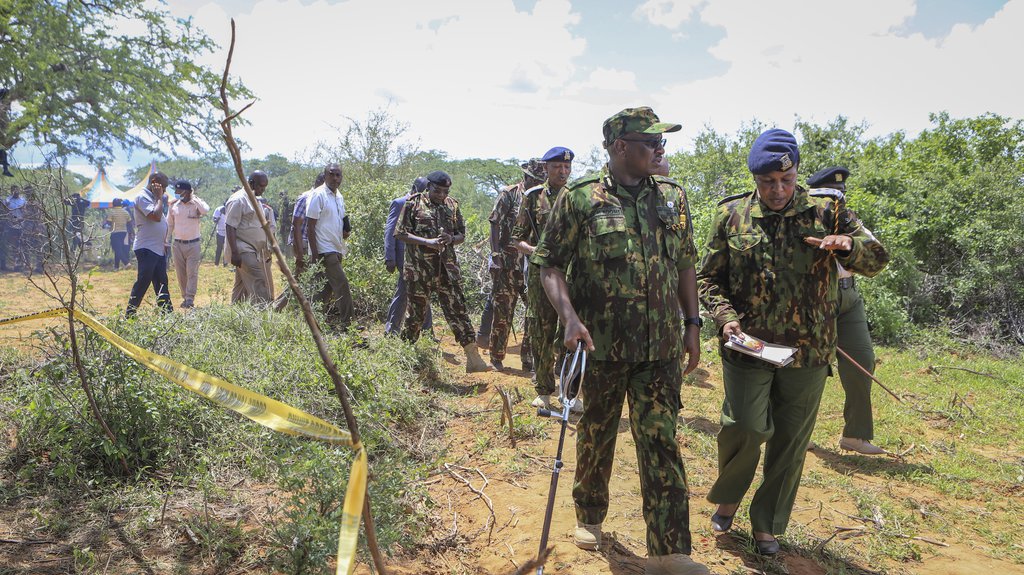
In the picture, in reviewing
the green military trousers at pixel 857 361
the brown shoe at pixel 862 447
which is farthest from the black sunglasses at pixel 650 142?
the brown shoe at pixel 862 447

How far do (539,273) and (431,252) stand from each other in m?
1.80

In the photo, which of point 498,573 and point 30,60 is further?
point 30,60

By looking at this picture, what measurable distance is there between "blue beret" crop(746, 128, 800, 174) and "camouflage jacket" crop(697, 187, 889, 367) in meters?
0.21

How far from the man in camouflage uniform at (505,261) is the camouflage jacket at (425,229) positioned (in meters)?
0.41

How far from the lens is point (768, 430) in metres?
3.28

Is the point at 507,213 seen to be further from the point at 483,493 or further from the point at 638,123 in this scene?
the point at 638,123

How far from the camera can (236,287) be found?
820cm

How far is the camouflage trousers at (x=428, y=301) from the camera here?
665 centimetres

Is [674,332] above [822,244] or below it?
below

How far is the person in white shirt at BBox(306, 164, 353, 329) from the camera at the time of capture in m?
7.25

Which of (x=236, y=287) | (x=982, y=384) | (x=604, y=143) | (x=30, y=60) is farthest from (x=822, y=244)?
Result: (x=30, y=60)

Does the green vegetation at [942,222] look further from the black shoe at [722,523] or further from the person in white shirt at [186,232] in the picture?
the person in white shirt at [186,232]

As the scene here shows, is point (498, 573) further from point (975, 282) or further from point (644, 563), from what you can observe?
point (975, 282)

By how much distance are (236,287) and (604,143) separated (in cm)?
623
